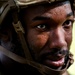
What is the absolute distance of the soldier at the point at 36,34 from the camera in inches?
96.0

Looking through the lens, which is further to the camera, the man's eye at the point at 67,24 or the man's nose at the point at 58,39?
the man's eye at the point at 67,24

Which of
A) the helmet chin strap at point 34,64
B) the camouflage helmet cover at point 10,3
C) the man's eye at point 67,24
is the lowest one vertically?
the helmet chin strap at point 34,64

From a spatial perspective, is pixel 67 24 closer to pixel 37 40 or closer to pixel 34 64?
pixel 37 40

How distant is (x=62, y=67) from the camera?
261 cm

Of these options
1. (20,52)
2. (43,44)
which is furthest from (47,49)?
(20,52)

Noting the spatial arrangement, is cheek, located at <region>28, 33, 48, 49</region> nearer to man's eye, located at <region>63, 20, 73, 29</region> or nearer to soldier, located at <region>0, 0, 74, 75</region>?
soldier, located at <region>0, 0, 74, 75</region>

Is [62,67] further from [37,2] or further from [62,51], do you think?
[37,2]

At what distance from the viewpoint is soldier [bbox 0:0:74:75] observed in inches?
96.0

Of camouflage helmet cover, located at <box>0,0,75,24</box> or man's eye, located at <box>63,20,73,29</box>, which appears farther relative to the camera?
man's eye, located at <box>63,20,73,29</box>

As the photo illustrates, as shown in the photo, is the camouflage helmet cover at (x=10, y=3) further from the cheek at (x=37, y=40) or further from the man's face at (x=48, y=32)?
the cheek at (x=37, y=40)

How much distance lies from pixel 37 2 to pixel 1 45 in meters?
0.43

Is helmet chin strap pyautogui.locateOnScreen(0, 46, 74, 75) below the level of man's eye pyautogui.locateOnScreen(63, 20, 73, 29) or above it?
below

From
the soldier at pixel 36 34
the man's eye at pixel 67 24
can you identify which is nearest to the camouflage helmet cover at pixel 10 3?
the soldier at pixel 36 34

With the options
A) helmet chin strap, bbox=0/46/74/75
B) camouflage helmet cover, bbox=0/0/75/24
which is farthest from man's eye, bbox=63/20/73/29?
helmet chin strap, bbox=0/46/74/75
